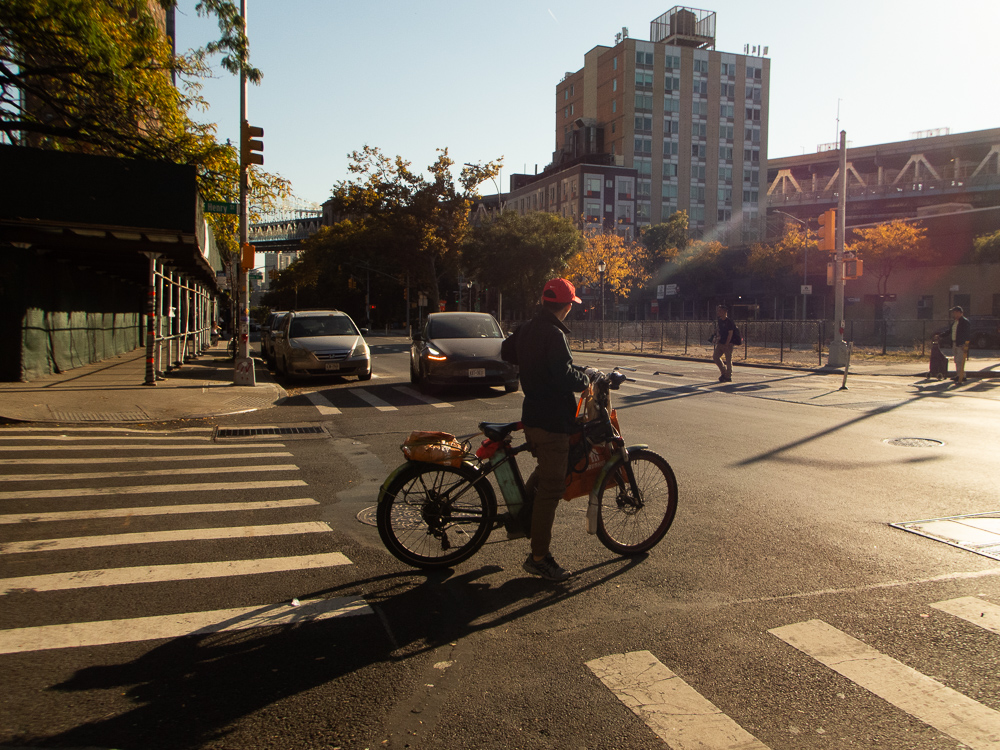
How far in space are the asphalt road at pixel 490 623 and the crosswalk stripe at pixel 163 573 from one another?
0.02 metres

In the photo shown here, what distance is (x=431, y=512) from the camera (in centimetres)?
496

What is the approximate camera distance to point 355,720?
10.3 ft

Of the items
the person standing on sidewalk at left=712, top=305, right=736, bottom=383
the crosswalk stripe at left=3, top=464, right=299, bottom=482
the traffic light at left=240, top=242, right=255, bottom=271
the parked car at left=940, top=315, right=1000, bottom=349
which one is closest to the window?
the parked car at left=940, top=315, right=1000, bottom=349

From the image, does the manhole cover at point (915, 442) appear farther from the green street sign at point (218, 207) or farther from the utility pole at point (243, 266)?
the green street sign at point (218, 207)

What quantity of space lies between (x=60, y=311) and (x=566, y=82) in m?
103

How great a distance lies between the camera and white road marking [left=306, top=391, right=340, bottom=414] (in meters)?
13.9

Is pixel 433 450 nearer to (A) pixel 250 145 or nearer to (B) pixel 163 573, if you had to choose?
(B) pixel 163 573

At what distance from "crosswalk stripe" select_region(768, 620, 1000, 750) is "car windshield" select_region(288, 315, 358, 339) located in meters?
16.7

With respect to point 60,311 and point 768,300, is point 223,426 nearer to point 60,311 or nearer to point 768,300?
point 60,311

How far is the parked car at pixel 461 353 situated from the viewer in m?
15.5

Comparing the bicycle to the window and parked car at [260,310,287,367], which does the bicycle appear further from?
the window

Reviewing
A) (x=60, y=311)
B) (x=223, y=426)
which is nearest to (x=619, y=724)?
(x=223, y=426)

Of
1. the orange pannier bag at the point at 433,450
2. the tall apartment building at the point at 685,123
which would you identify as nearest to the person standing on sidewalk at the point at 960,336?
the orange pannier bag at the point at 433,450

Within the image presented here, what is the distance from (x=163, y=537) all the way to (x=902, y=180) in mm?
106412
